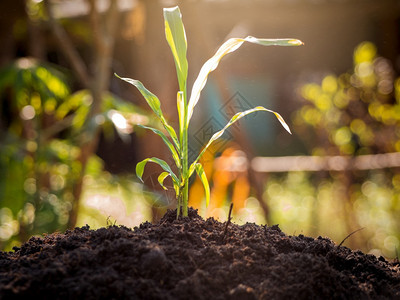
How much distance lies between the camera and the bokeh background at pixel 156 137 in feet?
7.54

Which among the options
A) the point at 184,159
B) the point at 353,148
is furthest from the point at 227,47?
the point at 353,148

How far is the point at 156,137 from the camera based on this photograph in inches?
94.3

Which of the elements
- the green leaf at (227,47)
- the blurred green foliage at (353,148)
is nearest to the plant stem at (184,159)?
the green leaf at (227,47)

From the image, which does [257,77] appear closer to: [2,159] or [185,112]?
[2,159]

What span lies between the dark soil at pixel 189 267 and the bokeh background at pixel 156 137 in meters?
0.23

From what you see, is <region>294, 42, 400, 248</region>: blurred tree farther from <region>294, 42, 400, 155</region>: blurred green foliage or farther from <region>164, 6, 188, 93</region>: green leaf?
<region>164, 6, 188, 93</region>: green leaf

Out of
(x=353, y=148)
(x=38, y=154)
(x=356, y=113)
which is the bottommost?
(x=38, y=154)

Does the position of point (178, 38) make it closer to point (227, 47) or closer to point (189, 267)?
point (227, 47)

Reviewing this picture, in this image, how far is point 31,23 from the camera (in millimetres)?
2744

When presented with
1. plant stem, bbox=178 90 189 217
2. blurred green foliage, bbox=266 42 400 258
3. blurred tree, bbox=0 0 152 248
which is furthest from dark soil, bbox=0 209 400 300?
blurred green foliage, bbox=266 42 400 258

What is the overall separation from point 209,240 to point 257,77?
618 cm

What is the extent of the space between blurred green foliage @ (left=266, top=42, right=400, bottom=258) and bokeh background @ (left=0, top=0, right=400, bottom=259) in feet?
0.04

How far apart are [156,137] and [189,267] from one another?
5.22 ft

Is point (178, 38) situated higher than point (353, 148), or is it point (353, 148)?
point (353, 148)
